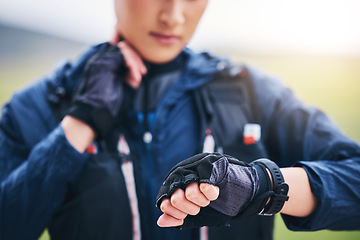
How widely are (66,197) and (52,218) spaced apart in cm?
9

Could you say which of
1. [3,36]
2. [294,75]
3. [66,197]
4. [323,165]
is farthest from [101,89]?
[3,36]

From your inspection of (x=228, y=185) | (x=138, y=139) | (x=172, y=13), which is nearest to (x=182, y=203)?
(x=228, y=185)

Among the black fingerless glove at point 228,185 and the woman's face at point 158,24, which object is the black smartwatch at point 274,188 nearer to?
the black fingerless glove at point 228,185

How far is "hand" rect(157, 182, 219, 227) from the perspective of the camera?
0.53 metres

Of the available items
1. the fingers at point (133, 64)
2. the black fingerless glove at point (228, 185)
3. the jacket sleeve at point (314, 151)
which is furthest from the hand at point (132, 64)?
the black fingerless glove at point (228, 185)

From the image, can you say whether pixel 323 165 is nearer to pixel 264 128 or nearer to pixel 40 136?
pixel 264 128

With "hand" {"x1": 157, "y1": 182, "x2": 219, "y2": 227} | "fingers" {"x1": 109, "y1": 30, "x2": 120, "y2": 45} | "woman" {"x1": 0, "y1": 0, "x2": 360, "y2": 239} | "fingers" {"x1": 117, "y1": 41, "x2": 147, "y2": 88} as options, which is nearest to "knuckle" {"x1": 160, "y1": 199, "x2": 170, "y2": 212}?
"hand" {"x1": 157, "y1": 182, "x2": 219, "y2": 227}

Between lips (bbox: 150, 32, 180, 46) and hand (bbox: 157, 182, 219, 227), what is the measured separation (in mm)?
649

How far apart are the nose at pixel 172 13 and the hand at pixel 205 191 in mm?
556

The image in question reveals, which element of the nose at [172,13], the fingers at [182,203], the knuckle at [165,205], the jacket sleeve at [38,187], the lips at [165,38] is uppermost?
the nose at [172,13]

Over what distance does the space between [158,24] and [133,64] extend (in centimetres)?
19

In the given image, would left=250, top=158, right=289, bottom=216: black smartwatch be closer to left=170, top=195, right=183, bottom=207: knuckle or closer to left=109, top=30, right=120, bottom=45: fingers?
left=170, top=195, right=183, bottom=207: knuckle

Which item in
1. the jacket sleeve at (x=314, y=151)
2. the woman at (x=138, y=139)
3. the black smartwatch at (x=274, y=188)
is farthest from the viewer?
the woman at (x=138, y=139)

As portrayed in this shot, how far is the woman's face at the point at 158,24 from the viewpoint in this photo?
96cm
